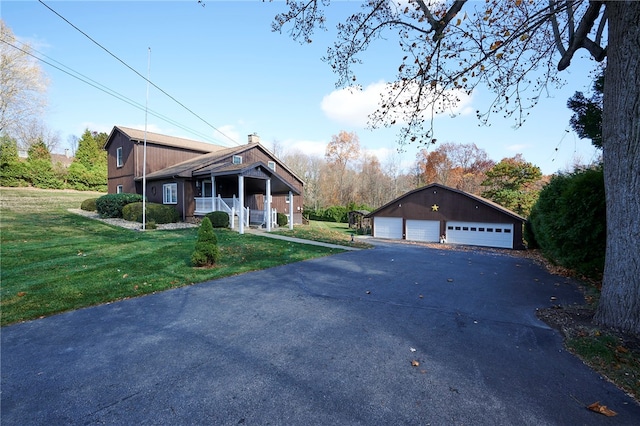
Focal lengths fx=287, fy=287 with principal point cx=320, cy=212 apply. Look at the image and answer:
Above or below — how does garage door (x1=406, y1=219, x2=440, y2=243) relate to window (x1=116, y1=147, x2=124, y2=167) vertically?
below

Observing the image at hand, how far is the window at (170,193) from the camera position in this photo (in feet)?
63.2

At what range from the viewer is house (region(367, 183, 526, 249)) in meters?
19.6

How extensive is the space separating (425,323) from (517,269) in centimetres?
702

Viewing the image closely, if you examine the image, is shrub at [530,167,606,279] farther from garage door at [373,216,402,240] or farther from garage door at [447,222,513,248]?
garage door at [373,216,402,240]

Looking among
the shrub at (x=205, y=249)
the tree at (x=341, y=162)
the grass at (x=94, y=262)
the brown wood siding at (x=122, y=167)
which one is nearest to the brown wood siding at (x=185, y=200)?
the grass at (x=94, y=262)

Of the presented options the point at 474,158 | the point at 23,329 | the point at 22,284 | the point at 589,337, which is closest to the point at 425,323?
the point at 589,337

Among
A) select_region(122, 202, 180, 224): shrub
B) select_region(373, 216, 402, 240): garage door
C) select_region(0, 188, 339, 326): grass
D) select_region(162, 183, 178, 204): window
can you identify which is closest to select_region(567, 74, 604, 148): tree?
select_region(0, 188, 339, 326): grass

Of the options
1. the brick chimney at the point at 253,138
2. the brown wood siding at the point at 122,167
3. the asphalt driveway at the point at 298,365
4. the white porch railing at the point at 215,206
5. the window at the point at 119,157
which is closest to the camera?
the asphalt driveway at the point at 298,365

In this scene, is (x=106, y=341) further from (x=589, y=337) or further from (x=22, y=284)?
(x=589, y=337)

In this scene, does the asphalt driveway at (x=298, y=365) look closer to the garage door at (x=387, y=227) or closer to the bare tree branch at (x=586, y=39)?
the bare tree branch at (x=586, y=39)

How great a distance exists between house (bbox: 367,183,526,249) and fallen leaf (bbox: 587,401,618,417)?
19624 millimetres

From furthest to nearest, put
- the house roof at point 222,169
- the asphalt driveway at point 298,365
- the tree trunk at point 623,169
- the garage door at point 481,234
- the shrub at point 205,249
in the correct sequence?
1. the garage door at point 481,234
2. the house roof at point 222,169
3. the shrub at point 205,249
4. the tree trunk at point 623,169
5. the asphalt driveway at point 298,365

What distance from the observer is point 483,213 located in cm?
2034

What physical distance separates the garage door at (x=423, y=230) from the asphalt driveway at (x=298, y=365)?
16.7 meters
